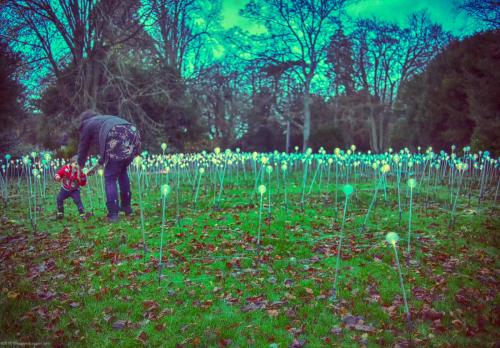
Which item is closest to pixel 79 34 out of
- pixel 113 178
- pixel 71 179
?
pixel 71 179

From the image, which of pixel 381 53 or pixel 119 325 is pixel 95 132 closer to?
pixel 119 325

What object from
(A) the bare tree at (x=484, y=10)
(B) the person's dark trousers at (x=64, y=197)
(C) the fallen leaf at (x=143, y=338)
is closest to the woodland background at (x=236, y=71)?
(A) the bare tree at (x=484, y=10)

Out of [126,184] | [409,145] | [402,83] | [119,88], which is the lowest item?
[126,184]

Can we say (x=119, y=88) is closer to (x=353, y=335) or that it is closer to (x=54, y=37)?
(x=54, y=37)

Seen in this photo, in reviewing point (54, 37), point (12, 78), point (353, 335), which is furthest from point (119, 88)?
point (353, 335)

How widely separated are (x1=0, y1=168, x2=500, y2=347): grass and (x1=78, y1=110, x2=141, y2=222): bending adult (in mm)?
681

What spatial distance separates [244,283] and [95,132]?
12.8 ft

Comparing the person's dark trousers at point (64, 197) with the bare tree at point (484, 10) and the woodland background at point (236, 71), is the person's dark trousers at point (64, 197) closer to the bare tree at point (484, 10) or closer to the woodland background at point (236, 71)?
the woodland background at point (236, 71)

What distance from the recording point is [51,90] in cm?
1634

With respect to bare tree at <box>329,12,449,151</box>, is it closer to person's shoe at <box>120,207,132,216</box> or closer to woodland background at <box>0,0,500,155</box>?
woodland background at <box>0,0,500,155</box>

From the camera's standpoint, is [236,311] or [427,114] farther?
[427,114]

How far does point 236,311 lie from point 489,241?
3991 millimetres

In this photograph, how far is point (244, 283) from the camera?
384 centimetres

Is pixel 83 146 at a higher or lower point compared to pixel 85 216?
higher
